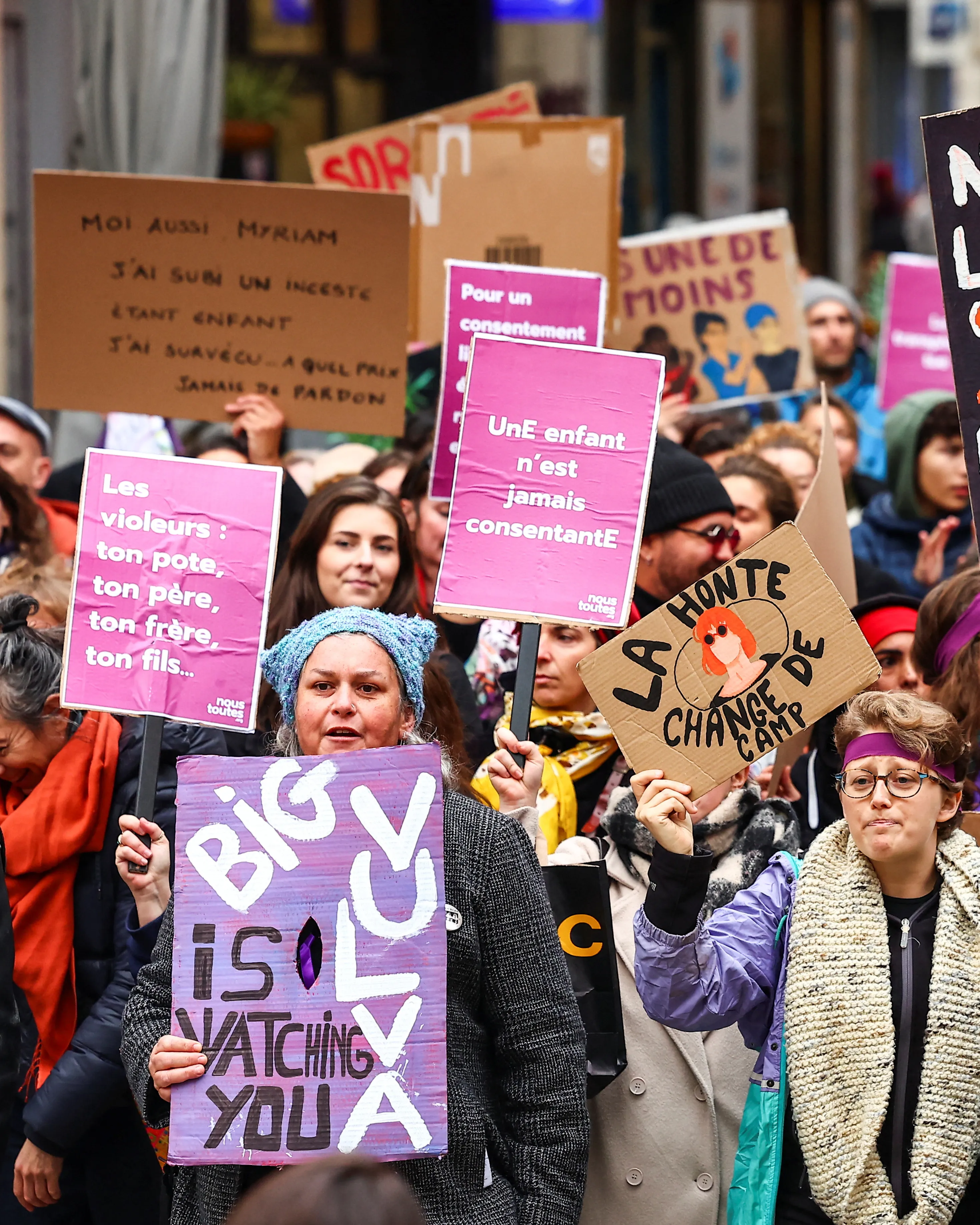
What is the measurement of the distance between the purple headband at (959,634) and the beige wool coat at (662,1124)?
992mm

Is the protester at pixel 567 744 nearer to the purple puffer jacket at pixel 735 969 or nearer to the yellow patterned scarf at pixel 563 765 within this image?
the yellow patterned scarf at pixel 563 765

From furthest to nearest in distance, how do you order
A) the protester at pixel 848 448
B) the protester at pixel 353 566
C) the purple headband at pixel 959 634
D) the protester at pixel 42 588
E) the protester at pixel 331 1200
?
the protester at pixel 848 448, the protester at pixel 353 566, the protester at pixel 42 588, the purple headband at pixel 959 634, the protester at pixel 331 1200

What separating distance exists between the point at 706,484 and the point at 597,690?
5.34 ft

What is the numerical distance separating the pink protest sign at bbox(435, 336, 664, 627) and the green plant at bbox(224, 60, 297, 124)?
10.2 metres

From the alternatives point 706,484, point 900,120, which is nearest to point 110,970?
point 706,484

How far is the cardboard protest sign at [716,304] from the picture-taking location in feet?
23.6

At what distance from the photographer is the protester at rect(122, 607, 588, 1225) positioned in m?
3.07

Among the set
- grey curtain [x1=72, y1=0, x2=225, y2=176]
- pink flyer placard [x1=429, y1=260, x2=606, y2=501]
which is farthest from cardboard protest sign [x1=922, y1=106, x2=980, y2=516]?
grey curtain [x1=72, y1=0, x2=225, y2=176]

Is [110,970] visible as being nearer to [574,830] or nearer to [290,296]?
[574,830]

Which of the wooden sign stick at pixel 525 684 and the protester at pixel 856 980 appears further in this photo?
the wooden sign stick at pixel 525 684

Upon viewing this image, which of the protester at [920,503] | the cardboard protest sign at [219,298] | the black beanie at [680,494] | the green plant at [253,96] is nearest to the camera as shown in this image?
the black beanie at [680,494]

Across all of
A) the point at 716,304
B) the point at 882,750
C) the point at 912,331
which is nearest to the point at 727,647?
the point at 882,750

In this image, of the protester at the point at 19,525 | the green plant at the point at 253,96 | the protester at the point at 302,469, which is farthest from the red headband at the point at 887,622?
the green plant at the point at 253,96

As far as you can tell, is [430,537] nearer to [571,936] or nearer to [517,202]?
[517,202]
